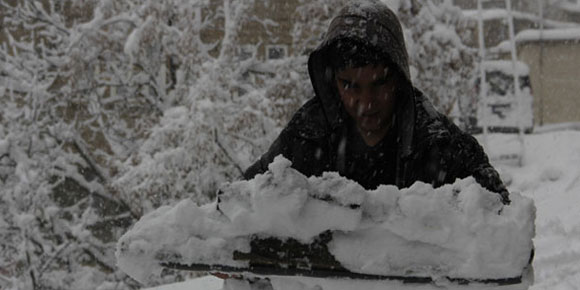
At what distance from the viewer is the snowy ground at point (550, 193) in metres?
5.21

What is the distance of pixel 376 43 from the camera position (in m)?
2.17

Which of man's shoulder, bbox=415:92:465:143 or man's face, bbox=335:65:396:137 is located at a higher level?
man's face, bbox=335:65:396:137

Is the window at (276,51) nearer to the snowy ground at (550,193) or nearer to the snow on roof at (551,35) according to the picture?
the snowy ground at (550,193)

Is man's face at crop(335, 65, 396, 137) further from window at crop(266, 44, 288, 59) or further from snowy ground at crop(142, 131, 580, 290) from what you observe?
window at crop(266, 44, 288, 59)

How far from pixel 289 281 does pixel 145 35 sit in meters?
7.93

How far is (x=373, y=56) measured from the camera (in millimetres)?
2211

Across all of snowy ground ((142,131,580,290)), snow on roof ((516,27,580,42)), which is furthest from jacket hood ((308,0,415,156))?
snow on roof ((516,27,580,42))

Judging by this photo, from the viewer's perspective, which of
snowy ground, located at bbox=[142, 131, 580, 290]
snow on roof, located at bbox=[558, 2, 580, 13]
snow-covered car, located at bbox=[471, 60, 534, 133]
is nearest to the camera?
snowy ground, located at bbox=[142, 131, 580, 290]

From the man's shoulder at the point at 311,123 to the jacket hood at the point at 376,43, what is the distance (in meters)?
0.03

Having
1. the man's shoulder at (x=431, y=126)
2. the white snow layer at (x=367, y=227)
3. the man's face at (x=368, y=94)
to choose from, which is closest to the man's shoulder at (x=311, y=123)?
the man's face at (x=368, y=94)

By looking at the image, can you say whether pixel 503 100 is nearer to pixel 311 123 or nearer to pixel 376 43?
pixel 311 123

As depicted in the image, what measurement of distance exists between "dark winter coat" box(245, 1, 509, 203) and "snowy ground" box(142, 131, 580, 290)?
1.25 metres

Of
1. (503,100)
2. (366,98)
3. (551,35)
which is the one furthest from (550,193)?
(366,98)

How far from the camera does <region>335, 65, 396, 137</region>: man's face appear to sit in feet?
7.23
